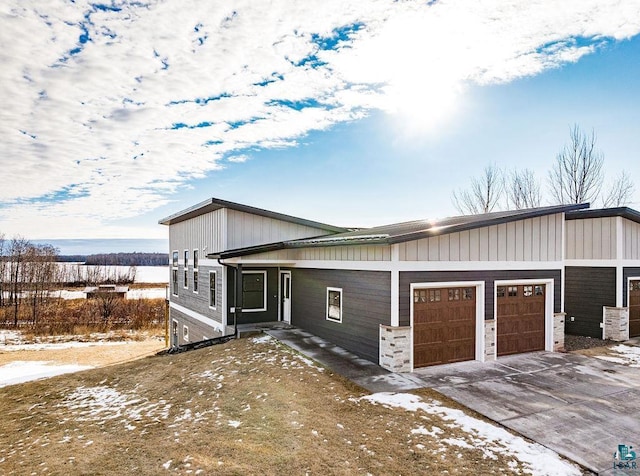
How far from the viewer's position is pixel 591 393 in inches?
299

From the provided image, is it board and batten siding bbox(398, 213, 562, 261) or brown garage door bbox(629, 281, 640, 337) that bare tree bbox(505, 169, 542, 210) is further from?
board and batten siding bbox(398, 213, 562, 261)

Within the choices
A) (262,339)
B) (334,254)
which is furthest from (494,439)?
(262,339)

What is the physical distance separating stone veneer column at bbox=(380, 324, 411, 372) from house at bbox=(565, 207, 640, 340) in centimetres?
866

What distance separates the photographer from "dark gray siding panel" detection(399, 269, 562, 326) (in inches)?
351

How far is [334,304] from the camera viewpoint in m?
11.4

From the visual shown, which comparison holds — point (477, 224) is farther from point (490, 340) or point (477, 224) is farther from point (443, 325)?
point (490, 340)

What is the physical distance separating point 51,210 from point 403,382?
112ft

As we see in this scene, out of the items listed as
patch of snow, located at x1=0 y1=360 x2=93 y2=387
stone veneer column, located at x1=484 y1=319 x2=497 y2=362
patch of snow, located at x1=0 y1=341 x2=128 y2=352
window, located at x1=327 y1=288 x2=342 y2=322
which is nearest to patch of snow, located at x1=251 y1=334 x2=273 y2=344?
window, located at x1=327 y1=288 x2=342 y2=322

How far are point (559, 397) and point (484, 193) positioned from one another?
2546cm

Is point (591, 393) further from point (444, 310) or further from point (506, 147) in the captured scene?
point (506, 147)

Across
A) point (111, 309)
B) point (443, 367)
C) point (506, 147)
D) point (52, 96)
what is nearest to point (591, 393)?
point (443, 367)

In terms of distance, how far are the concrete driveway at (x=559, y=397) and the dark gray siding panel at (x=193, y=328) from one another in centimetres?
914

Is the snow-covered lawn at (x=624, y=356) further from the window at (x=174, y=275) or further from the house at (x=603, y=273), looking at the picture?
the window at (x=174, y=275)

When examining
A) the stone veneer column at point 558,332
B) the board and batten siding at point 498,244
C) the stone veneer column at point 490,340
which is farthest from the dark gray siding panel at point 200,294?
the stone veneer column at point 558,332
